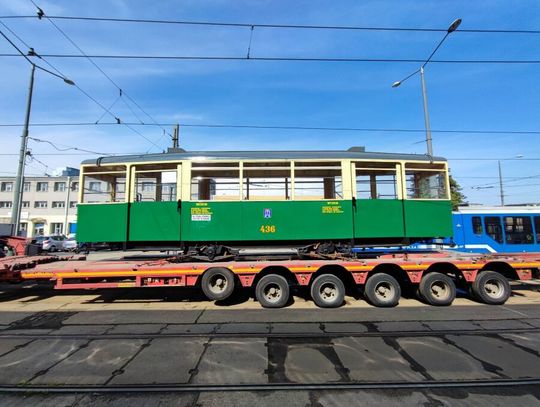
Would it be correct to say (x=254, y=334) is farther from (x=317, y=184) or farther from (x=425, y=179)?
(x=425, y=179)

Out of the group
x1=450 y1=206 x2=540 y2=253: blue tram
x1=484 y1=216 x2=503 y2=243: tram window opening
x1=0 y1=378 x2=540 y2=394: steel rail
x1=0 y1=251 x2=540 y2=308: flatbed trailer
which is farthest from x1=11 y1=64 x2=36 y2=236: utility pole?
x1=484 y1=216 x2=503 y2=243: tram window opening

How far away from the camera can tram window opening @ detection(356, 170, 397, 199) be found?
354 inches

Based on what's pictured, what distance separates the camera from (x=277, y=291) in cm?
806

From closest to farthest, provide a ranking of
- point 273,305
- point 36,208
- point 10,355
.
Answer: point 10,355, point 273,305, point 36,208

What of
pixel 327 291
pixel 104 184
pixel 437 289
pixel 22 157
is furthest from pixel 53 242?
pixel 437 289

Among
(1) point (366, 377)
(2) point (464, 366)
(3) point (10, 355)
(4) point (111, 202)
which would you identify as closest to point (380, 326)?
(2) point (464, 366)

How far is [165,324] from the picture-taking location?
6.71 m

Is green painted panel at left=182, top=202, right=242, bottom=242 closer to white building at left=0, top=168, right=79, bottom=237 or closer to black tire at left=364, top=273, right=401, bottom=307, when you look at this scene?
black tire at left=364, top=273, right=401, bottom=307

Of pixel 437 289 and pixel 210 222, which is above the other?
pixel 210 222

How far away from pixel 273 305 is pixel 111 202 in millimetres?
4764

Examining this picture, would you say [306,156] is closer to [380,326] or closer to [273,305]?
[273,305]

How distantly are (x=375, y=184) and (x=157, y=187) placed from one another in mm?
5639

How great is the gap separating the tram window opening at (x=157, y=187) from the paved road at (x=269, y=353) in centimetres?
264

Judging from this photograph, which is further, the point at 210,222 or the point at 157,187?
the point at 157,187
